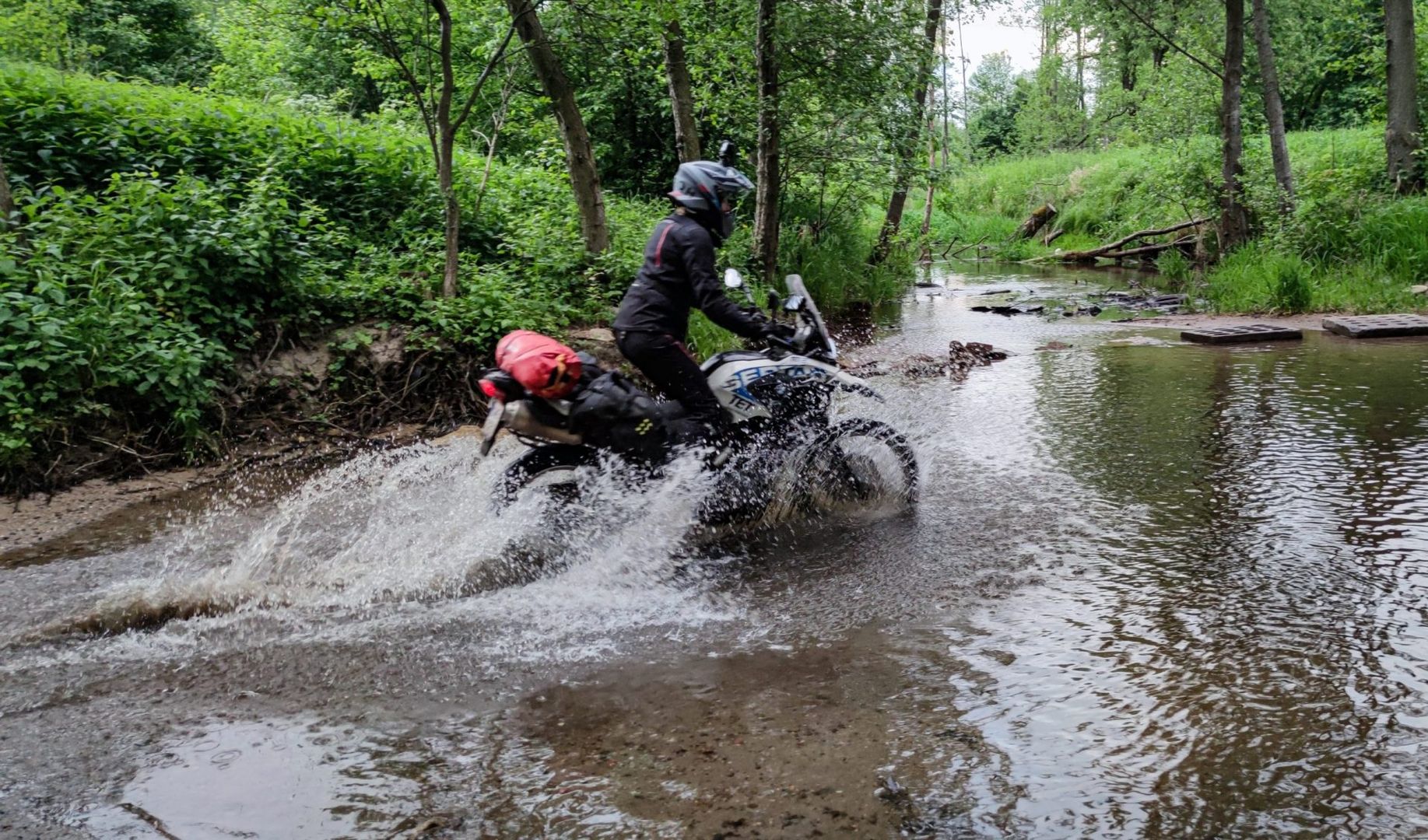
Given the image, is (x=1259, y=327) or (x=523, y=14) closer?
(x=523, y=14)

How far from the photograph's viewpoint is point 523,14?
9.91m

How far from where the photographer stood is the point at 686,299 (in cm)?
550

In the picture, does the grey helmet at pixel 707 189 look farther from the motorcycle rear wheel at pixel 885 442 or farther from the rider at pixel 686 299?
the motorcycle rear wheel at pixel 885 442

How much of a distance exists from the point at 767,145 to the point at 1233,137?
8756mm

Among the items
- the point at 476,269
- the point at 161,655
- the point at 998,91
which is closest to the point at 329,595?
the point at 161,655

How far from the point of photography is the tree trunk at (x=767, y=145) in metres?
12.3

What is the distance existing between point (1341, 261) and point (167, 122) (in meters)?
14.9

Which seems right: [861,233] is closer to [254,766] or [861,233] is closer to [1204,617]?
[1204,617]

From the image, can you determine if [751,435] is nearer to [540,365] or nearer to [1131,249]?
[540,365]

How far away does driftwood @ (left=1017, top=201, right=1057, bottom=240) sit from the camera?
99.8 feet

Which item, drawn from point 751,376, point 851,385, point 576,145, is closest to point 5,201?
point 576,145

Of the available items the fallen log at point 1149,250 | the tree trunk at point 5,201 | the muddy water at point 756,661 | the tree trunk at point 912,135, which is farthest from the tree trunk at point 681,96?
the fallen log at point 1149,250

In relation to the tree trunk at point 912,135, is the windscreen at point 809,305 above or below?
below

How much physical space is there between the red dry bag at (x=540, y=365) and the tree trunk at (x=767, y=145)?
8212mm
